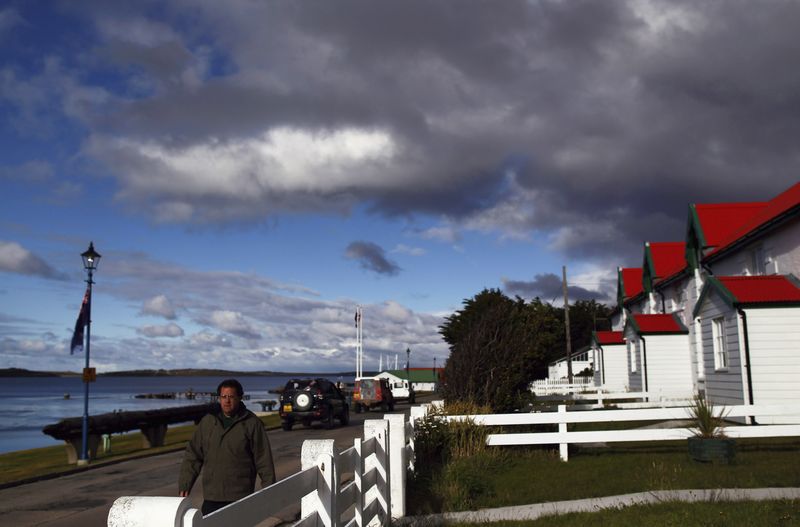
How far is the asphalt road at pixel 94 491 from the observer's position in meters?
10.2

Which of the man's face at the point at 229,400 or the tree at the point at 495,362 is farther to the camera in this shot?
the tree at the point at 495,362

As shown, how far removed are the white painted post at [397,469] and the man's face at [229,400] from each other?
2.67 metres

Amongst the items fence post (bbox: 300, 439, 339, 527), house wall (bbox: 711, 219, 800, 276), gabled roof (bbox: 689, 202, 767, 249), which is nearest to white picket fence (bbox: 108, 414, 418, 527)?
fence post (bbox: 300, 439, 339, 527)

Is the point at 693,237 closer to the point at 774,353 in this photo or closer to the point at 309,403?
the point at 774,353

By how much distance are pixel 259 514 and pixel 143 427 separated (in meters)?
20.7

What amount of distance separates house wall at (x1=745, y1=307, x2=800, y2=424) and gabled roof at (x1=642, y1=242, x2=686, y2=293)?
15415mm

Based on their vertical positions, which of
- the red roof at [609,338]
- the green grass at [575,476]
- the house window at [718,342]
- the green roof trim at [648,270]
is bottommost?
the green grass at [575,476]

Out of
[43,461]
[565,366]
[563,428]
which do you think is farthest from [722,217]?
[565,366]

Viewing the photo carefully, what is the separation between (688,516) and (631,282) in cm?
3544

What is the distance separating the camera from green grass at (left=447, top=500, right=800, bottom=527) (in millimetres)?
7094

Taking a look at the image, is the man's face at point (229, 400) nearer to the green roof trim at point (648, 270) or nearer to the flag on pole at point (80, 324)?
the flag on pole at point (80, 324)

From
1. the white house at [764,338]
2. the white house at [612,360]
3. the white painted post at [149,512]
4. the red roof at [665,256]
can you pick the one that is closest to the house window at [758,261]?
the white house at [764,338]

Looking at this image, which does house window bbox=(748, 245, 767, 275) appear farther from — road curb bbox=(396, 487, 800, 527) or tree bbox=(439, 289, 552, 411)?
road curb bbox=(396, 487, 800, 527)

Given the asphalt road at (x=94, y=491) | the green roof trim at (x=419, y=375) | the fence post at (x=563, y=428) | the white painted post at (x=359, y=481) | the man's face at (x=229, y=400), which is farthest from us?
the green roof trim at (x=419, y=375)
